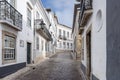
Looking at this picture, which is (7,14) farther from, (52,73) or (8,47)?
(52,73)

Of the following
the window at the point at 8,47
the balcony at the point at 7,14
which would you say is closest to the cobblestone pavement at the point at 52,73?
the window at the point at 8,47

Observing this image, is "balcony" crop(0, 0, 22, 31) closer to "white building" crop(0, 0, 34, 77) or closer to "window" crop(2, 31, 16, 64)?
"white building" crop(0, 0, 34, 77)

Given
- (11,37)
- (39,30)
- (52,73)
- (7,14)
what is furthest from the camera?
(39,30)

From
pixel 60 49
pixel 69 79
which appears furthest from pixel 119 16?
pixel 60 49

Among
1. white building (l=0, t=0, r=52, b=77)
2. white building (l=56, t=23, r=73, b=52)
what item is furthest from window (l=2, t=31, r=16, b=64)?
white building (l=56, t=23, r=73, b=52)

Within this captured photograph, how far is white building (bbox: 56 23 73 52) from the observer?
53.2 m

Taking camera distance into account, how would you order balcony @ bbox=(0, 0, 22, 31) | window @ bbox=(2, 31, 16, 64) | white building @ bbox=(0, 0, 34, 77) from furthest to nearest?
window @ bbox=(2, 31, 16, 64) → white building @ bbox=(0, 0, 34, 77) → balcony @ bbox=(0, 0, 22, 31)

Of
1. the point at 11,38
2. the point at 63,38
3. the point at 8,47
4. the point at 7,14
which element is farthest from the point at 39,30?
the point at 63,38

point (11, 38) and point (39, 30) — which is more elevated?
point (39, 30)

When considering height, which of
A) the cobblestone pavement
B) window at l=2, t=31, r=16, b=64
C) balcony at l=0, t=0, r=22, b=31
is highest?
balcony at l=0, t=0, r=22, b=31

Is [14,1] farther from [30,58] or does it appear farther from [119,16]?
[119,16]

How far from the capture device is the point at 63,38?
5334cm

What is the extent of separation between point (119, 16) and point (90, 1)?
140 inches

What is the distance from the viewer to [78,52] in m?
22.4
